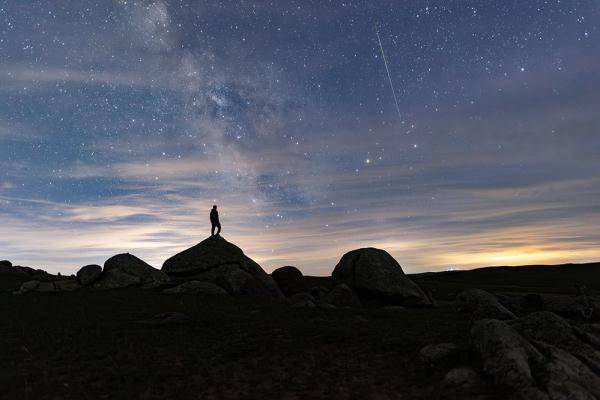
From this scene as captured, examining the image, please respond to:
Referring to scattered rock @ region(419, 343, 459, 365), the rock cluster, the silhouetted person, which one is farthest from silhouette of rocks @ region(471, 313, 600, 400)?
the silhouetted person

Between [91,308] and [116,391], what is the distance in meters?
13.0

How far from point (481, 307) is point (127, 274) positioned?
21639mm

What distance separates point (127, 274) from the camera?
31.4 meters

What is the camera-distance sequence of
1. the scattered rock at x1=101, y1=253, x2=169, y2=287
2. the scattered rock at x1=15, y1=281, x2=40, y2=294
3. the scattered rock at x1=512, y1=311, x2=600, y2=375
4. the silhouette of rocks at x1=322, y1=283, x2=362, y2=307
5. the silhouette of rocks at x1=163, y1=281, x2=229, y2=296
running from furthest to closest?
the scattered rock at x1=101, y1=253, x2=169, y2=287
the scattered rock at x1=15, y1=281, x2=40, y2=294
the silhouette of rocks at x1=322, y1=283, x2=362, y2=307
the silhouette of rocks at x1=163, y1=281, x2=229, y2=296
the scattered rock at x1=512, y1=311, x2=600, y2=375

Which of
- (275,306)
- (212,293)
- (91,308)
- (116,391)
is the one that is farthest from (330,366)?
(212,293)

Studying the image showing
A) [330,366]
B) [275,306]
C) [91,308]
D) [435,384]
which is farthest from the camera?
[275,306]

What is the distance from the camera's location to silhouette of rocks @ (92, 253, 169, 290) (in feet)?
99.4

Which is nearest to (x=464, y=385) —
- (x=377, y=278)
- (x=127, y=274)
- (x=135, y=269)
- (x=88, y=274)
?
(x=377, y=278)

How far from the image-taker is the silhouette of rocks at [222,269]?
3014 centimetres

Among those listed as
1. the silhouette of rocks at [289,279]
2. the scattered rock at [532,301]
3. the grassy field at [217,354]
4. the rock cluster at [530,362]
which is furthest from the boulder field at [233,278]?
the rock cluster at [530,362]

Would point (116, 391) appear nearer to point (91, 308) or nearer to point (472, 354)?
point (472, 354)

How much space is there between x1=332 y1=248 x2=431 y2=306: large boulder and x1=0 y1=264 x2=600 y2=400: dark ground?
8424 millimetres

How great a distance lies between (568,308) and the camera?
86.9 ft

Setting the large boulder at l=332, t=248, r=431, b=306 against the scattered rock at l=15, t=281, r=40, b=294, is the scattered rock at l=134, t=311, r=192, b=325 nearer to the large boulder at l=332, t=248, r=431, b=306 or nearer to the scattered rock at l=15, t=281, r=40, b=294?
the scattered rock at l=15, t=281, r=40, b=294
